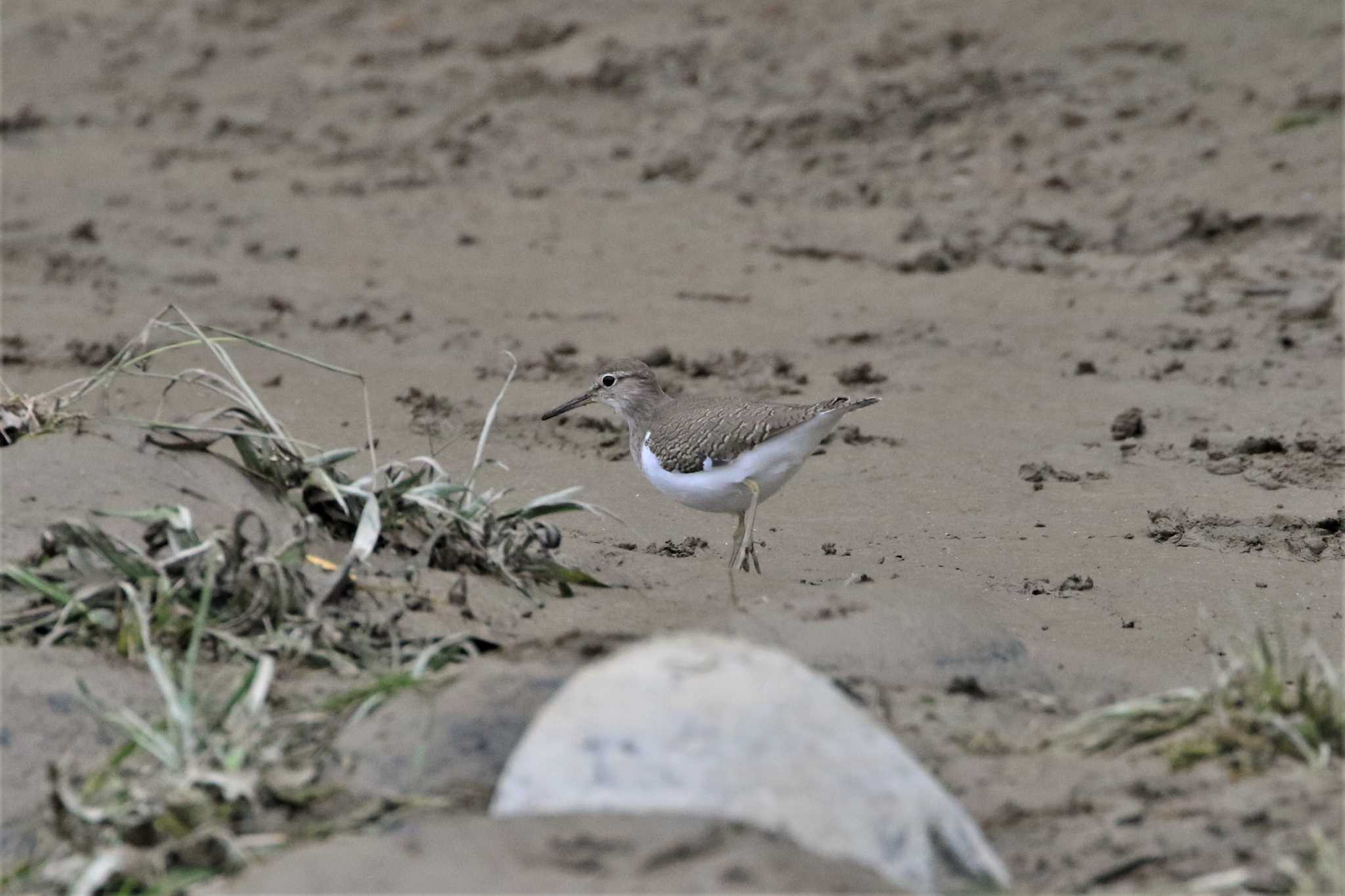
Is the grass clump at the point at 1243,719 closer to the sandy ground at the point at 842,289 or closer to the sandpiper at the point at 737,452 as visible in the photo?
the sandy ground at the point at 842,289

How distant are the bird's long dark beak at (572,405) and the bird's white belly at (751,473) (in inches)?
34.7

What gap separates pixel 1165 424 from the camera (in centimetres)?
665

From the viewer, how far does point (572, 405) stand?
662cm

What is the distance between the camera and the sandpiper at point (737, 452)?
5.57 m

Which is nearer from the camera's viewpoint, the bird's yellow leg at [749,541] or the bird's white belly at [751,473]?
the bird's yellow leg at [749,541]

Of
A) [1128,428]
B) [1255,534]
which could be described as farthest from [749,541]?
[1128,428]

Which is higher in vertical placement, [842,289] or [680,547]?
[842,289]

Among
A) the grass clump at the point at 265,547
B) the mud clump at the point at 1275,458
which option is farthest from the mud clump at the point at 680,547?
the mud clump at the point at 1275,458

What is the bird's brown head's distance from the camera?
635 cm

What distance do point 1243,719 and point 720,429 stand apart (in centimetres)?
251

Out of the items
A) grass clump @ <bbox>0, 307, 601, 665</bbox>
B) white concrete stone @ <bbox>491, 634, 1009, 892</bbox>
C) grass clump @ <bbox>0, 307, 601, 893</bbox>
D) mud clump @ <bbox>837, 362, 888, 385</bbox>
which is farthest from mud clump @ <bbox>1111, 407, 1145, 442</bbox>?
white concrete stone @ <bbox>491, 634, 1009, 892</bbox>

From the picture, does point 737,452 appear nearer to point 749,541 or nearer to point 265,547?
point 749,541

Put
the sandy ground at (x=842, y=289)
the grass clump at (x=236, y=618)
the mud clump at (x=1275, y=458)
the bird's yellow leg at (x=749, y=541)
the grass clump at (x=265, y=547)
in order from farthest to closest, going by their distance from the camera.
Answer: the mud clump at (x=1275, y=458), the bird's yellow leg at (x=749, y=541), the sandy ground at (x=842, y=289), the grass clump at (x=265, y=547), the grass clump at (x=236, y=618)

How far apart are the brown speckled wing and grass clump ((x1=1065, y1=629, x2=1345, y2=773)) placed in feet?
7.11
